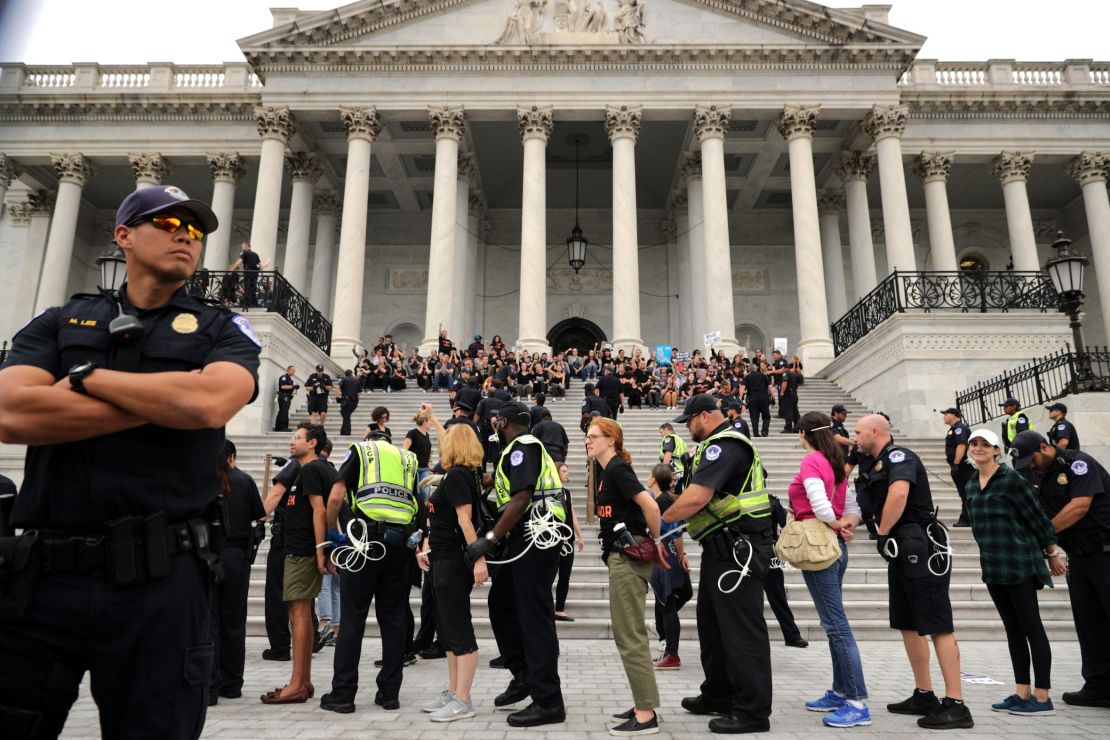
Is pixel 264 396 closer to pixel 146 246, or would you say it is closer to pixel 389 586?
pixel 389 586

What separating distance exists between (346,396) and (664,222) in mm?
20934

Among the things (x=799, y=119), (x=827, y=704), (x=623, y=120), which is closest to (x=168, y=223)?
(x=827, y=704)

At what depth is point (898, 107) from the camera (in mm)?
25438

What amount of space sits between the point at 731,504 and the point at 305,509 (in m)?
3.42

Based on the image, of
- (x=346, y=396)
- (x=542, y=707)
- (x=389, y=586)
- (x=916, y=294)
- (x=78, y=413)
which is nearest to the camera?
(x=78, y=413)

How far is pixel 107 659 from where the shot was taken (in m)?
2.14

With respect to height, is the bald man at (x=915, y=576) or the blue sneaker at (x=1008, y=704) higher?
the bald man at (x=915, y=576)

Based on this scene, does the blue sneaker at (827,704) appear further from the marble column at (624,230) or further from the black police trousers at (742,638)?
the marble column at (624,230)

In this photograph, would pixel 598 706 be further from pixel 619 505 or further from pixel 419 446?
pixel 419 446

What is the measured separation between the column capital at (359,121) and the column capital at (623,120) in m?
8.10

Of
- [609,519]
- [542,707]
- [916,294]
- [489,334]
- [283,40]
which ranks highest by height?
[283,40]

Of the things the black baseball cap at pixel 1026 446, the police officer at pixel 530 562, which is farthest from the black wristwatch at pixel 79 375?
the black baseball cap at pixel 1026 446

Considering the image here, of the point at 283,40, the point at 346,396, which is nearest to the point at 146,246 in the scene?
the point at 346,396

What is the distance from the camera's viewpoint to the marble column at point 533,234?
2412 cm
